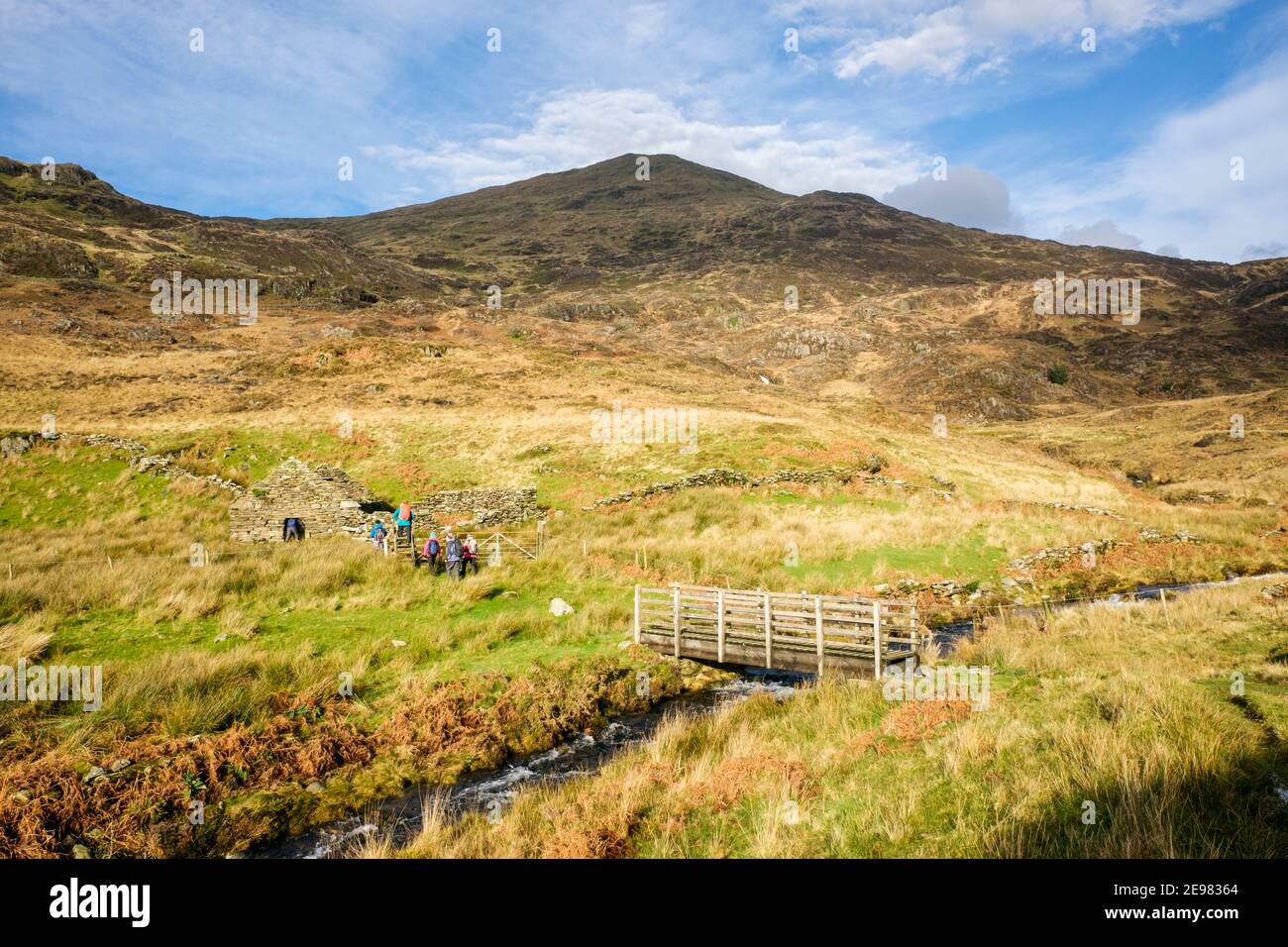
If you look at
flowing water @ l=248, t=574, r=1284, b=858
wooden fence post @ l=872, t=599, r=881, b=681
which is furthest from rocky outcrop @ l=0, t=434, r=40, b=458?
wooden fence post @ l=872, t=599, r=881, b=681

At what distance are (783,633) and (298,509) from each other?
73.7ft

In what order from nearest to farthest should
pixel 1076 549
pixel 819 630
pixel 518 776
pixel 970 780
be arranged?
pixel 970 780 → pixel 518 776 → pixel 819 630 → pixel 1076 549

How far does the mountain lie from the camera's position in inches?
3423

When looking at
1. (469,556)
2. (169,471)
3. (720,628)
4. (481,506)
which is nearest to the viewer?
(720,628)

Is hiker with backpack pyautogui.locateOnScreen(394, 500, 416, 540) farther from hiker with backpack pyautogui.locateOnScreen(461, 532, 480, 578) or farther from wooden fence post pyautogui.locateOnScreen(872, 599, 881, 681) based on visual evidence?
wooden fence post pyautogui.locateOnScreen(872, 599, 881, 681)

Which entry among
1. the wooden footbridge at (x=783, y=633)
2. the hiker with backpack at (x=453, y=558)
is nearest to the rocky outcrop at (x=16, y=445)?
the hiker with backpack at (x=453, y=558)

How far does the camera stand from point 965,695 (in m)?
10.6

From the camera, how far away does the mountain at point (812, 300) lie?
86938 mm

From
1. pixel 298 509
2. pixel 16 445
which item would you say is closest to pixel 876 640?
pixel 298 509

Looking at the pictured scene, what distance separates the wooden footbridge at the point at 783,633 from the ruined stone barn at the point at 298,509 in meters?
17.0

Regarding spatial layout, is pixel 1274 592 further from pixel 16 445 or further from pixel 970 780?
pixel 16 445

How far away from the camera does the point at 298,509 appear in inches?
1090

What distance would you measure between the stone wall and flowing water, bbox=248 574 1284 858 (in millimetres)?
18134
